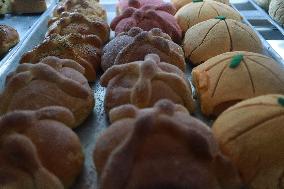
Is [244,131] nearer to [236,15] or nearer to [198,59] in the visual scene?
[198,59]

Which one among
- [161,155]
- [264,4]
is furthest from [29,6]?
[161,155]

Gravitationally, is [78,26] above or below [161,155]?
below

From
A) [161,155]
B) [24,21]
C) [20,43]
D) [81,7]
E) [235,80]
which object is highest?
[161,155]

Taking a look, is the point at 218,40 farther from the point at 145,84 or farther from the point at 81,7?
the point at 81,7

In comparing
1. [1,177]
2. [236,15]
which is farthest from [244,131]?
[236,15]

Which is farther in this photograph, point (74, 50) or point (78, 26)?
Result: point (78, 26)

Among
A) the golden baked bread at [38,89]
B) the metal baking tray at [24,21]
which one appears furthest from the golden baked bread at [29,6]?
the golden baked bread at [38,89]

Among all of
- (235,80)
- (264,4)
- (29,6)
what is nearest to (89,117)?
(235,80)

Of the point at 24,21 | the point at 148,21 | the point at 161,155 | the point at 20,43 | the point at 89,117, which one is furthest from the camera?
the point at 24,21

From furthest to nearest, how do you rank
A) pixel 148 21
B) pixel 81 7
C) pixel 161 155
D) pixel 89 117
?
pixel 81 7 → pixel 148 21 → pixel 89 117 → pixel 161 155
